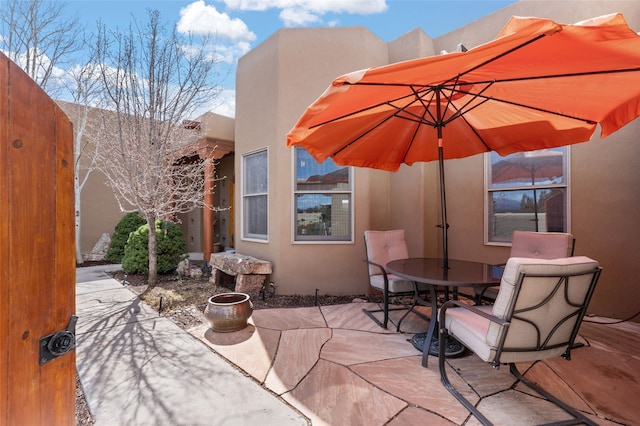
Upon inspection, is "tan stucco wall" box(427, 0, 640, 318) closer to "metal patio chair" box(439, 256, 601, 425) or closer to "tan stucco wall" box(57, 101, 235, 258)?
"metal patio chair" box(439, 256, 601, 425)

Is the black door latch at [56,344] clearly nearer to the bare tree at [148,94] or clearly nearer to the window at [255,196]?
the window at [255,196]

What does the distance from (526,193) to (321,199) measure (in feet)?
9.44

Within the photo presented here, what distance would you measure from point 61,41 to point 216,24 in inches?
141

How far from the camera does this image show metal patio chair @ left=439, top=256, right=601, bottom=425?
69.8 inches

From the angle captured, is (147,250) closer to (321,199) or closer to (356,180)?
(321,199)

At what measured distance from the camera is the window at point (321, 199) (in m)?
4.76

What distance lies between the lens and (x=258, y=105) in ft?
16.8

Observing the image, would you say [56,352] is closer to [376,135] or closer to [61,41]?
[376,135]

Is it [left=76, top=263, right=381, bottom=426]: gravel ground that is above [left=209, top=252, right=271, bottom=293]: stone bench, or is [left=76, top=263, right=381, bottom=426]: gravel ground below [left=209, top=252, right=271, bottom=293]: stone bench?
below

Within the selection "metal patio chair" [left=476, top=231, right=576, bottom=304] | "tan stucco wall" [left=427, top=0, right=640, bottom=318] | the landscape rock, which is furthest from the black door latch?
the landscape rock

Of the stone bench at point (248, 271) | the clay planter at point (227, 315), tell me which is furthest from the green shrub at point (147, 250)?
the clay planter at point (227, 315)

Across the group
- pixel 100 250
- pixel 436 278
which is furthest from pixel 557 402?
pixel 100 250

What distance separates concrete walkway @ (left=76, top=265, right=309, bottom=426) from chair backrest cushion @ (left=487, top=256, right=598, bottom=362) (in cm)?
144

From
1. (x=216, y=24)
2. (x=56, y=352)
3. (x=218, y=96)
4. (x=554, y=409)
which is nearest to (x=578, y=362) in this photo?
(x=554, y=409)
